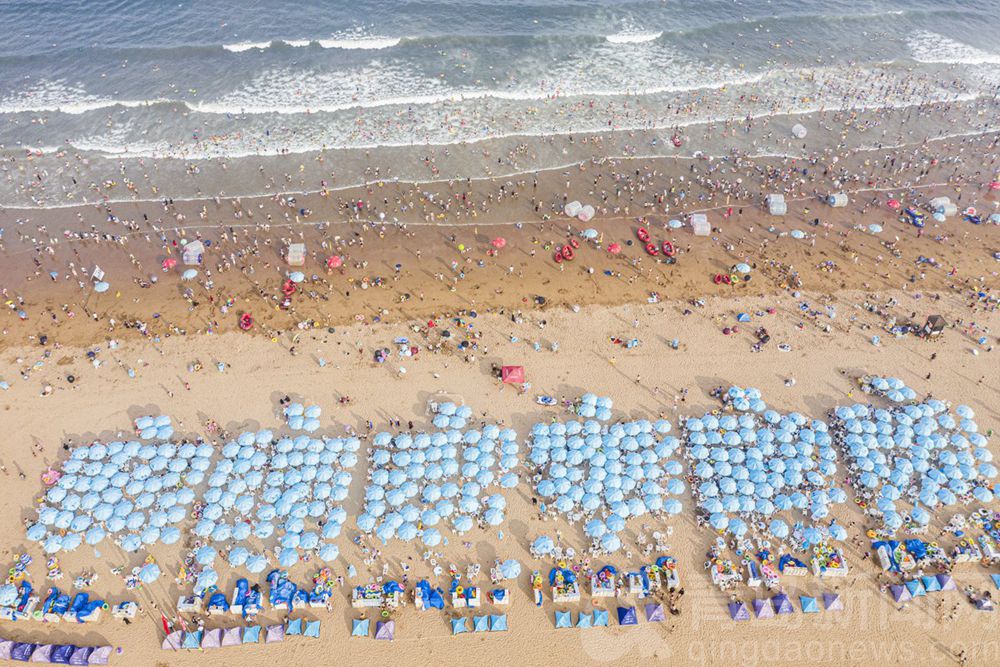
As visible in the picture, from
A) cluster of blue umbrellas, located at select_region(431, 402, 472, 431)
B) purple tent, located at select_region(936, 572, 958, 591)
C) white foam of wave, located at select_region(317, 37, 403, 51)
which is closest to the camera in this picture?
purple tent, located at select_region(936, 572, 958, 591)

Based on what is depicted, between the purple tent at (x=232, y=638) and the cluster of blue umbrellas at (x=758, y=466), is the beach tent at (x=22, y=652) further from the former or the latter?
the cluster of blue umbrellas at (x=758, y=466)

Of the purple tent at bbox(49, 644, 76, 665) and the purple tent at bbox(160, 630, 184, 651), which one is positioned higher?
the purple tent at bbox(49, 644, 76, 665)

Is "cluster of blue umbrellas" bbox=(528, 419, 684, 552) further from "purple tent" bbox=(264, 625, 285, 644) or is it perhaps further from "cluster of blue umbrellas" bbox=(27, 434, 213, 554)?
"cluster of blue umbrellas" bbox=(27, 434, 213, 554)

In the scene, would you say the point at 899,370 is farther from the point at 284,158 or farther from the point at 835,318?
the point at 284,158

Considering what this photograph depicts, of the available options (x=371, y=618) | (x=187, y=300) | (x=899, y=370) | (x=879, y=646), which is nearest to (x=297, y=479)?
(x=371, y=618)

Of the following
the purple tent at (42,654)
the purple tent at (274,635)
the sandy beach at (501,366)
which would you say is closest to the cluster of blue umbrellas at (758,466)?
the sandy beach at (501,366)

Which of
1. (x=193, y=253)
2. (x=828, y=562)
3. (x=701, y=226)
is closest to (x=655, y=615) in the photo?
(x=828, y=562)

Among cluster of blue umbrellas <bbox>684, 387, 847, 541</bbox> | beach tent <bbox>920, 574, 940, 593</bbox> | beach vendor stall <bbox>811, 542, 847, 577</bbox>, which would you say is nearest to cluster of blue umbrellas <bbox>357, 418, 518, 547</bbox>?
cluster of blue umbrellas <bbox>684, 387, 847, 541</bbox>
